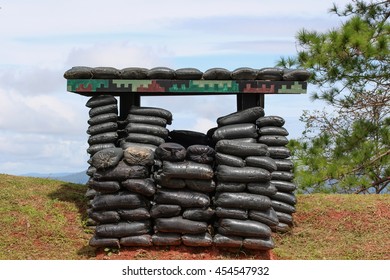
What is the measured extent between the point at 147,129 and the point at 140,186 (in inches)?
66.9

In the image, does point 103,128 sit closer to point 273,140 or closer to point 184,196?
point 184,196

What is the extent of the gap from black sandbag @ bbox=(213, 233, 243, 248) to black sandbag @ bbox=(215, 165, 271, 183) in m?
0.97

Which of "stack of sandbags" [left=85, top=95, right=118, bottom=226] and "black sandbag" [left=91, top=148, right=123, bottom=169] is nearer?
"black sandbag" [left=91, top=148, right=123, bottom=169]

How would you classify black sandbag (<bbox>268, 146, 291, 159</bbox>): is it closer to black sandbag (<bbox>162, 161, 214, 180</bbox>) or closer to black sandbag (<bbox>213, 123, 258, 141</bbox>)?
black sandbag (<bbox>213, 123, 258, 141</bbox>)

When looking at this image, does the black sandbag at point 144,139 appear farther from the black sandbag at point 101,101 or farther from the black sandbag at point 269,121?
the black sandbag at point 269,121

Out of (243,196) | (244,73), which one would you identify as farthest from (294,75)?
(243,196)

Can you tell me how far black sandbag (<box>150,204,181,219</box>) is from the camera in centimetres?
1092

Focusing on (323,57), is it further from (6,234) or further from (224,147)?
(6,234)

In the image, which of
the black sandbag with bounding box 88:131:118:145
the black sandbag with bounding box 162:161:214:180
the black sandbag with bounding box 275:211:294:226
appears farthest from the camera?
the black sandbag with bounding box 275:211:294:226

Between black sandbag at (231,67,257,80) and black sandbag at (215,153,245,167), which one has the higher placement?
black sandbag at (231,67,257,80)

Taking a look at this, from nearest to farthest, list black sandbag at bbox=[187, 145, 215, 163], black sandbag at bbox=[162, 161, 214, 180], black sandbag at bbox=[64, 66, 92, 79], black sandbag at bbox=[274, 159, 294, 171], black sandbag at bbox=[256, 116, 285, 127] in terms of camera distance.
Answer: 1. black sandbag at bbox=[162, 161, 214, 180]
2. black sandbag at bbox=[187, 145, 215, 163]
3. black sandbag at bbox=[256, 116, 285, 127]
4. black sandbag at bbox=[64, 66, 92, 79]
5. black sandbag at bbox=[274, 159, 294, 171]

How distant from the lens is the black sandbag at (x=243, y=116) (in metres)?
12.1

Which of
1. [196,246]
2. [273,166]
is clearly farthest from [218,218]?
[273,166]

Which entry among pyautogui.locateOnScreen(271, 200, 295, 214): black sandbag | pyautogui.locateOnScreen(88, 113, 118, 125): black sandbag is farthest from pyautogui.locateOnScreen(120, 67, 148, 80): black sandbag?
pyautogui.locateOnScreen(271, 200, 295, 214): black sandbag
